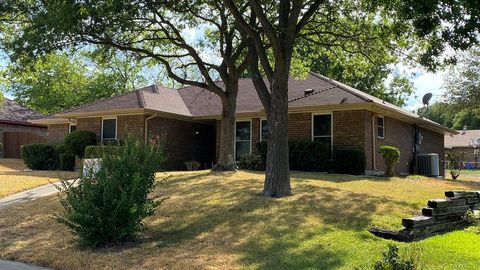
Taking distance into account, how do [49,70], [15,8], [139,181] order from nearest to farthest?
[139,181]
[15,8]
[49,70]

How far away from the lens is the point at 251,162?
837 inches

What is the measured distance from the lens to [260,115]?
890 inches

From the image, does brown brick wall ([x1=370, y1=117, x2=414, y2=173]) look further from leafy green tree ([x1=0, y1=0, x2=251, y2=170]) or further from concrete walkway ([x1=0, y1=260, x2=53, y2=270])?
concrete walkway ([x1=0, y1=260, x2=53, y2=270])

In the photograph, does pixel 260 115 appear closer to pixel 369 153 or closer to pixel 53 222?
pixel 369 153

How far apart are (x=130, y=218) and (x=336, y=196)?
5.52 meters

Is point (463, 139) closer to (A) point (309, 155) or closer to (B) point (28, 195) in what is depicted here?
(A) point (309, 155)

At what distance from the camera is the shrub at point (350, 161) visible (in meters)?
19.2

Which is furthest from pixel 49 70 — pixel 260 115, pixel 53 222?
pixel 53 222

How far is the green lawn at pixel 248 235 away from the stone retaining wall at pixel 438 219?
244 mm

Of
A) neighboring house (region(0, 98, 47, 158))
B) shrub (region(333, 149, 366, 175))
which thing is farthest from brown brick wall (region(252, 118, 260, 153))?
neighboring house (region(0, 98, 47, 158))

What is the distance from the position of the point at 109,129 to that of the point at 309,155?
1060 centimetres

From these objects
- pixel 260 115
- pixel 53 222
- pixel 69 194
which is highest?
pixel 260 115

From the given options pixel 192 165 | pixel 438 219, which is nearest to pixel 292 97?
pixel 192 165

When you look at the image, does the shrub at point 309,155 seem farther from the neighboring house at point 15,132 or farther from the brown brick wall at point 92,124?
the neighboring house at point 15,132
